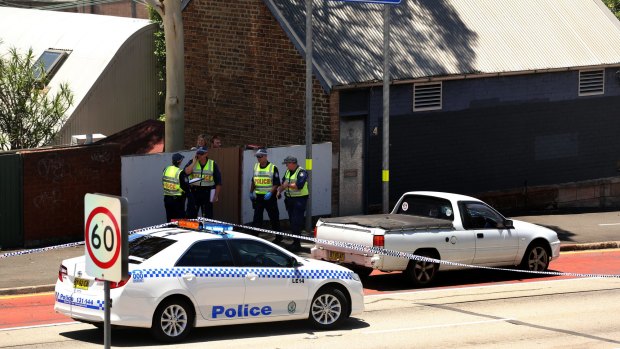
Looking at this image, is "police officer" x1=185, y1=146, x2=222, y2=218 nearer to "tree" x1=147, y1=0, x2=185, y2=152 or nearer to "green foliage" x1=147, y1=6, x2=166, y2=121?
"tree" x1=147, y1=0, x2=185, y2=152

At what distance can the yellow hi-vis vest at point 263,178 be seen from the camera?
2256 centimetres

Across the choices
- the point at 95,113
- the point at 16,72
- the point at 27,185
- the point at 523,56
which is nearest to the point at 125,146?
the point at 16,72

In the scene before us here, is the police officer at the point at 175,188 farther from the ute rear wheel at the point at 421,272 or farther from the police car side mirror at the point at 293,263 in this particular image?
the police car side mirror at the point at 293,263

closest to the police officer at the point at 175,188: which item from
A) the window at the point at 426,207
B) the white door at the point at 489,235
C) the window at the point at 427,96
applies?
the window at the point at 426,207

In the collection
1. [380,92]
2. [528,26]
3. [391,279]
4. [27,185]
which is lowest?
[391,279]

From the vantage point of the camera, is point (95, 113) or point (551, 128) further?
point (95, 113)

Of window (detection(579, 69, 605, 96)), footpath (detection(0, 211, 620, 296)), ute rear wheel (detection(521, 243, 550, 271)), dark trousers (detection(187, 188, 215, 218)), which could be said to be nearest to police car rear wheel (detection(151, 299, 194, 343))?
footpath (detection(0, 211, 620, 296))

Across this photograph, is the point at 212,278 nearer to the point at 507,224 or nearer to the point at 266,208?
the point at 507,224

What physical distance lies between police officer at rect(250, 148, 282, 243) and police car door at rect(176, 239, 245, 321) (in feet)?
23.9

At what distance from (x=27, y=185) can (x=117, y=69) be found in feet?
44.2

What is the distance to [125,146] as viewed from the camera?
96.8 ft

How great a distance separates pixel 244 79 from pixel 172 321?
46.7 feet

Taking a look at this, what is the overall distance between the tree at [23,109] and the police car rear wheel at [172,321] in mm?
14174

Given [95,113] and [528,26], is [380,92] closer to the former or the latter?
[528,26]
